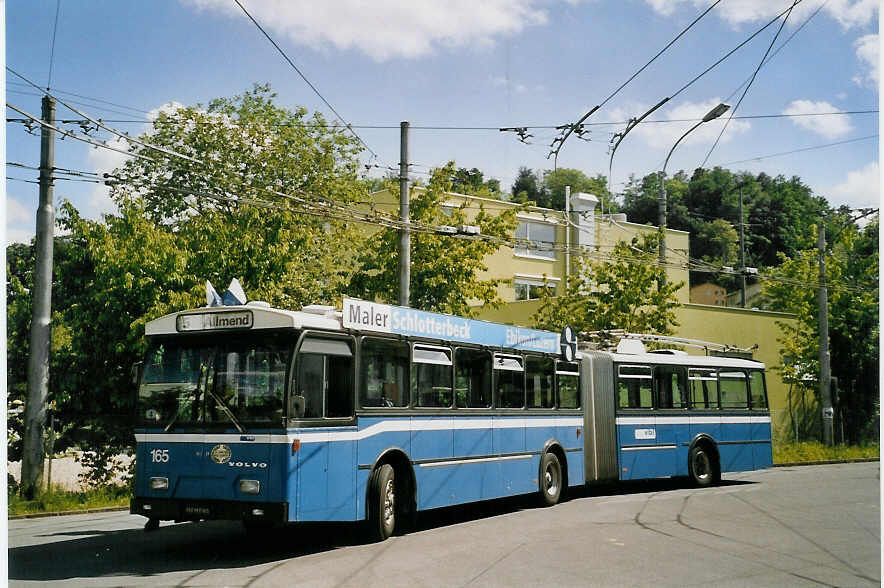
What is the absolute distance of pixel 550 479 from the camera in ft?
56.6

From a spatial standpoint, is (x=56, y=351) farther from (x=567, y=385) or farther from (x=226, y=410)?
(x=226, y=410)

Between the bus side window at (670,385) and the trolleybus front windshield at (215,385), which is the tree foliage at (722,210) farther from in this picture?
the trolleybus front windshield at (215,385)

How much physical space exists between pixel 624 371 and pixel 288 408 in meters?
10.4

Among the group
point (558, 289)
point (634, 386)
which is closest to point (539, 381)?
point (634, 386)

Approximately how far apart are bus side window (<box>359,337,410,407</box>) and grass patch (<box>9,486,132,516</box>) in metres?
7.36

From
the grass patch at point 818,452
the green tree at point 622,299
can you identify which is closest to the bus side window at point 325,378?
the green tree at point 622,299

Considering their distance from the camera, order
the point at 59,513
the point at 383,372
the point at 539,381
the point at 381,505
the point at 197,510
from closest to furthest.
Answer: the point at 197,510 → the point at 381,505 → the point at 383,372 → the point at 59,513 → the point at 539,381

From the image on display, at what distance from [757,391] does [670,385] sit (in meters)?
3.25

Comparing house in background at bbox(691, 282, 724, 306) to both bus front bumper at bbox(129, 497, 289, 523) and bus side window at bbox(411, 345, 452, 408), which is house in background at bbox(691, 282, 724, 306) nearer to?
bus side window at bbox(411, 345, 452, 408)

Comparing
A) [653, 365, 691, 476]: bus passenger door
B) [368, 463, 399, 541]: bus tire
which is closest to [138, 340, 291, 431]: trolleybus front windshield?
[368, 463, 399, 541]: bus tire

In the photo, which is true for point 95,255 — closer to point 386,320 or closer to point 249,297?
point 249,297

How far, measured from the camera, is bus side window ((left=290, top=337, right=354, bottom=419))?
11.2 meters

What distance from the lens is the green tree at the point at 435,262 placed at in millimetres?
28938

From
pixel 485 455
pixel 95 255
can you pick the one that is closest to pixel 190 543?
pixel 485 455
